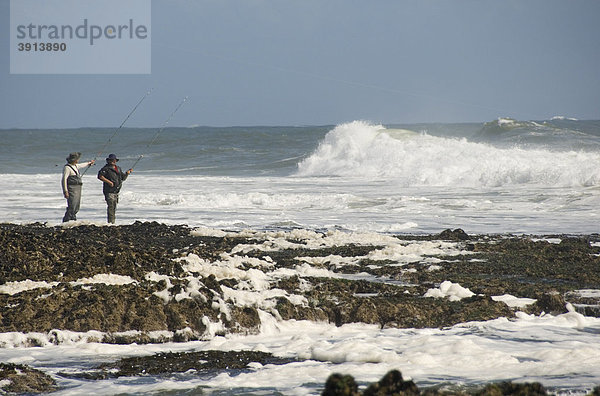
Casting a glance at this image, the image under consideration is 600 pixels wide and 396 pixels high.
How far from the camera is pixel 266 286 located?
7.72m

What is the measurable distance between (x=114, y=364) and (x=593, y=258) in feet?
22.3

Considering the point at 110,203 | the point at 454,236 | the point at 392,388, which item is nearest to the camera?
the point at 392,388

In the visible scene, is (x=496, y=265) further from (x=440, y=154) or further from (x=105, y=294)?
(x=440, y=154)

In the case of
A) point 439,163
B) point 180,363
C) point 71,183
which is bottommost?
point 180,363

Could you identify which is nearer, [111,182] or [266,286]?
[266,286]

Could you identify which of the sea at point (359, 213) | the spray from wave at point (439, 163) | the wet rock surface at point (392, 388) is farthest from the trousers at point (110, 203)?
the spray from wave at point (439, 163)

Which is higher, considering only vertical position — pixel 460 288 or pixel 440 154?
pixel 440 154

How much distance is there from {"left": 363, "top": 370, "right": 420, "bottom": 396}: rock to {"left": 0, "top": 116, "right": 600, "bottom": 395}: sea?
112 centimetres

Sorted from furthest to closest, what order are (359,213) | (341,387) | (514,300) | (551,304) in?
(359,213), (514,300), (551,304), (341,387)

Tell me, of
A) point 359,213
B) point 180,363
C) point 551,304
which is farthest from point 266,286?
point 359,213

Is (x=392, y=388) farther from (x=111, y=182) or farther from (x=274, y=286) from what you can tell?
(x=111, y=182)

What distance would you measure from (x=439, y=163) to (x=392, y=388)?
89.6 feet

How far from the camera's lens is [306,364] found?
17.1ft

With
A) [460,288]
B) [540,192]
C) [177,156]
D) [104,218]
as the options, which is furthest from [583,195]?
[177,156]
